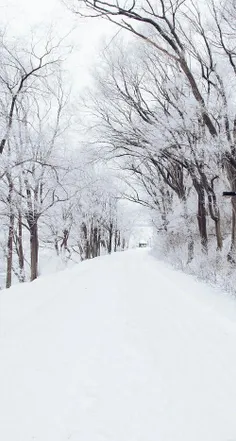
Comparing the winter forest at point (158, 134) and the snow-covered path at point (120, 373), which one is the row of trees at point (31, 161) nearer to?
the winter forest at point (158, 134)

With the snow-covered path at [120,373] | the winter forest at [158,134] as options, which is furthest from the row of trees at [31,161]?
the snow-covered path at [120,373]

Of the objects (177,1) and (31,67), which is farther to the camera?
(31,67)

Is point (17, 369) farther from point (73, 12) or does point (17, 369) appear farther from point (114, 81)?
point (114, 81)

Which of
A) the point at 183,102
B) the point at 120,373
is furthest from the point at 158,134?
the point at 120,373

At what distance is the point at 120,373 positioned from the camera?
12.5ft

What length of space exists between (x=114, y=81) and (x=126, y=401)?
16.5 meters

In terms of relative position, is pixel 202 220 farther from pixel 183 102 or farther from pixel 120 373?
pixel 120 373

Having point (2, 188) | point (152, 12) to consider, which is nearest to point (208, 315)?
point (152, 12)

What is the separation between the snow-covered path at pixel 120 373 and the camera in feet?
9.24

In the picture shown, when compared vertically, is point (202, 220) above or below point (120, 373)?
above

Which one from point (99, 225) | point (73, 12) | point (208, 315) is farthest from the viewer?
point (99, 225)

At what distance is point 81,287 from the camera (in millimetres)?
9953

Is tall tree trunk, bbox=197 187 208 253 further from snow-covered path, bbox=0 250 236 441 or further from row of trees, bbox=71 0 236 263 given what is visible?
snow-covered path, bbox=0 250 236 441

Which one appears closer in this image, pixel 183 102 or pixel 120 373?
pixel 120 373
